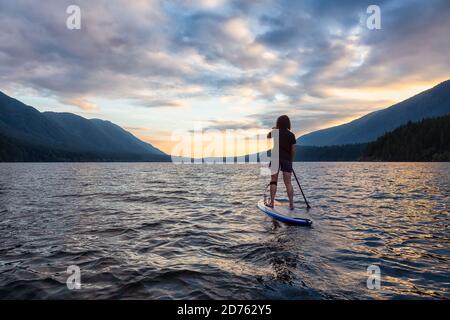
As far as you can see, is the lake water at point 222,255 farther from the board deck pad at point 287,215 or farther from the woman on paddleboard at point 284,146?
the woman on paddleboard at point 284,146

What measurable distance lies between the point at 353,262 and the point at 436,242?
155 inches

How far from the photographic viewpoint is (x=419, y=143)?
497 ft

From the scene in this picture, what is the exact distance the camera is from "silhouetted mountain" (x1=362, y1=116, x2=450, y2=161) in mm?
141875

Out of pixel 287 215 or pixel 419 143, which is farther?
pixel 419 143

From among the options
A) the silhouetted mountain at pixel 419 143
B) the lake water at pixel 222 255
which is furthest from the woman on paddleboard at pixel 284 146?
the silhouetted mountain at pixel 419 143

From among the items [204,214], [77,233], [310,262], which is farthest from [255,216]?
[77,233]

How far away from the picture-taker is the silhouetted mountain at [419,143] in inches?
5586

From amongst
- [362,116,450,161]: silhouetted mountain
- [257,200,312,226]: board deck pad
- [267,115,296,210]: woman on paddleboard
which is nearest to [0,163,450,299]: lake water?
[257,200,312,226]: board deck pad

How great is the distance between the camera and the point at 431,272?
666 centimetres

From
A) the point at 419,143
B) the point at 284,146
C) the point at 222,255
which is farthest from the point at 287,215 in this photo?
the point at 419,143

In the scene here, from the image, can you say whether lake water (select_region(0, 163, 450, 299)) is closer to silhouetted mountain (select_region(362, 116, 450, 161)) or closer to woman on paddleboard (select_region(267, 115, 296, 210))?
woman on paddleboard (select_region(267, 115, 296, 210))

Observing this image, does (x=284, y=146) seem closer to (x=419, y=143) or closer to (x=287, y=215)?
(x=287, y=215)
